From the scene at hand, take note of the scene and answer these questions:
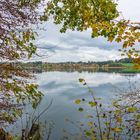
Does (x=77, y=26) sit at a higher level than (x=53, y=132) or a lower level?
higher

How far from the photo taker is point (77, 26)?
1028 cm

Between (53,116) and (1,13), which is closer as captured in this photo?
(1,13)

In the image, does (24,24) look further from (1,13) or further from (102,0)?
(102,0)

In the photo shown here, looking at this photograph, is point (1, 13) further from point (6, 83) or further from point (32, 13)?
point (6, 83)

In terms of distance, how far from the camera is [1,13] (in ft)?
25.2

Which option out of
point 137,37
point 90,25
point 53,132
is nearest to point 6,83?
point 90,25

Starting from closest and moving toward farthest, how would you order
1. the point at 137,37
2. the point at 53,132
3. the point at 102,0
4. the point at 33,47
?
the point at 137,37 < the point at 33,47 < the point at 102,0 < the point at 53,132

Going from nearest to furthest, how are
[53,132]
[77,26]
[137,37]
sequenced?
[137,37] < [77,26] < [53,132]

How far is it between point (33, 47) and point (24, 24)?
70 cm

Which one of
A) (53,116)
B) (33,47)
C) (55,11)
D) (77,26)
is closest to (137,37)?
(33,47)

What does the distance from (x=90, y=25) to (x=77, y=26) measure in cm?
441

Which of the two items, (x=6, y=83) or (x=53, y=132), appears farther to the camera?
(x=53, y=132)

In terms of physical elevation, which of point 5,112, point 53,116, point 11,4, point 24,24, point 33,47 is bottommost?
point 53,116

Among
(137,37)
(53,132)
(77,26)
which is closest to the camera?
(137,37)
